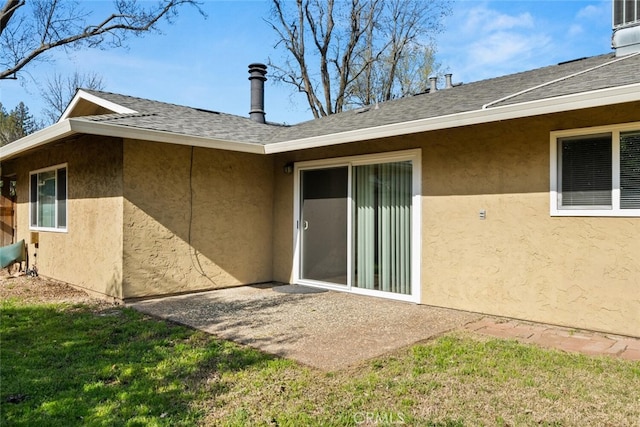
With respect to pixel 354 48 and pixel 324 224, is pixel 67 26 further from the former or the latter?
pixel 324 224

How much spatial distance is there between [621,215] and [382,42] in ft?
59.6

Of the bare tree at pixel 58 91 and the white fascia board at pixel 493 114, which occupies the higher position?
the bare tree at pixel 58 91

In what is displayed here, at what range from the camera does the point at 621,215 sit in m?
4.88

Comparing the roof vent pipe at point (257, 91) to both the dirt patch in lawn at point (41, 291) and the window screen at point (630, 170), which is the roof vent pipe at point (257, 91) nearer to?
the dirt patch in lawn at point (41, 291)

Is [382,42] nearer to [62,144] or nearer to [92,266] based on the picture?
[62,144]

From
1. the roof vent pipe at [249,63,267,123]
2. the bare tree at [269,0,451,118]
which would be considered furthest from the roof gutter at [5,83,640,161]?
the bare tree at [269,0,451,118]

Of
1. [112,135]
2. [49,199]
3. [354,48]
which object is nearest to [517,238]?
[112,135]

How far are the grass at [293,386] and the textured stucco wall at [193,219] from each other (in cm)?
238

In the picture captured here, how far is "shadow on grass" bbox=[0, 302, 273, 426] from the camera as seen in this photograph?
3.06 meters

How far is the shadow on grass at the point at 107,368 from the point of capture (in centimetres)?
306

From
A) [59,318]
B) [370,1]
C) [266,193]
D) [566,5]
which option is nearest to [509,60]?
[566,5]

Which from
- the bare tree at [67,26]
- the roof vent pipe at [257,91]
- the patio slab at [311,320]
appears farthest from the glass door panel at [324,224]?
the bare tree at [67,26]

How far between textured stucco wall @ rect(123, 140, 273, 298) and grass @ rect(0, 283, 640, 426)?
238 centimetres

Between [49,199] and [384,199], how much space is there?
7.11 m
